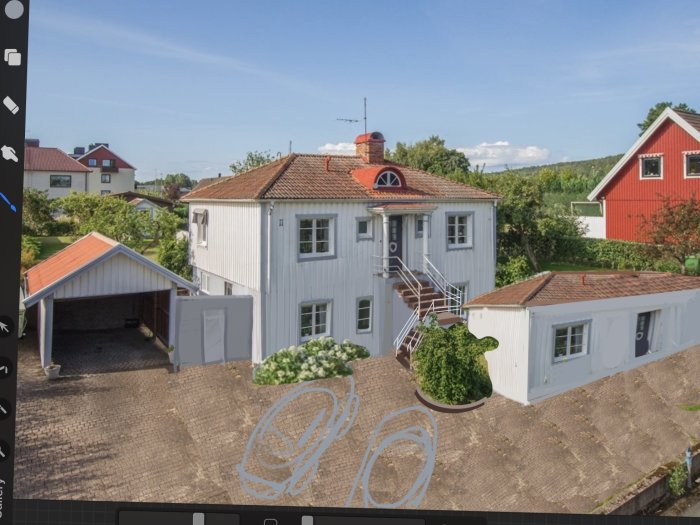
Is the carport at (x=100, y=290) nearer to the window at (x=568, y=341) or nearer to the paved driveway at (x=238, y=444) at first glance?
the paved driveway at (x=238, y=444)

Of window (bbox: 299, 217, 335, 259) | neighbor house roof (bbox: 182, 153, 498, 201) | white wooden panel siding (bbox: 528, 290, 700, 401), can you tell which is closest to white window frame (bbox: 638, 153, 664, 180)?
white wooden panel siding (bbox: 528, 290, 700, 401)

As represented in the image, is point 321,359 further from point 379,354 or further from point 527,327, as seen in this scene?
point 527,327

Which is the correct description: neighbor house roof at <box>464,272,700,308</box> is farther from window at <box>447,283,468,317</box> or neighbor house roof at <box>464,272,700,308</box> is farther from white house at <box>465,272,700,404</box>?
window at <box>447,283,468,317</box>

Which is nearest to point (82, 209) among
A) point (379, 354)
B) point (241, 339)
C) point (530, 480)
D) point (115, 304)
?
point (115, 304)

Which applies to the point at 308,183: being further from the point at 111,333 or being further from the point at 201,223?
the point at 111,333

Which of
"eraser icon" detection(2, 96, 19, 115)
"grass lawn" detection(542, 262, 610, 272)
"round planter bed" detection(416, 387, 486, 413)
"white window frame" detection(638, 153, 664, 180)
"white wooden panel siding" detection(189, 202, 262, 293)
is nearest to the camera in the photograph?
"eraser icon" detection(2, 96, 19, 115)
